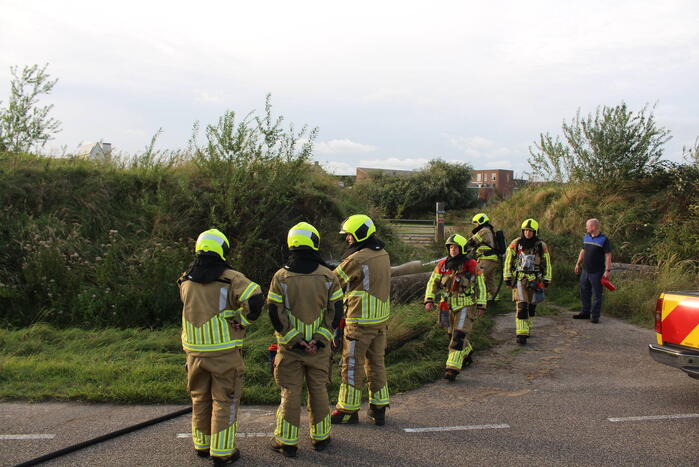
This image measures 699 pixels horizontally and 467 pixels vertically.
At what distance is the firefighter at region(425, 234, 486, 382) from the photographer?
258 inches

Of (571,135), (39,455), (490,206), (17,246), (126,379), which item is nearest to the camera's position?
(39,455)

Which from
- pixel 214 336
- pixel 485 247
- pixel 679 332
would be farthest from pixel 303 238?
pixel 485 247

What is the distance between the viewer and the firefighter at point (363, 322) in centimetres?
521

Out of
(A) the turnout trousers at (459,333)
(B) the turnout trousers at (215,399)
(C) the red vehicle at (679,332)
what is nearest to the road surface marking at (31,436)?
(B) the turnout trousers at (215,399)

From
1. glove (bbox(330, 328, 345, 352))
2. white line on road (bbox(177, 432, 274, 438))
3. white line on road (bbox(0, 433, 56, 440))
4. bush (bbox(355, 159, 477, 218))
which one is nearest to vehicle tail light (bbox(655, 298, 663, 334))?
glove (bbox(330, 328, 345, 352))

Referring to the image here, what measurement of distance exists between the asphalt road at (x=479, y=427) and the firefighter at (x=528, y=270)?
1.44 metres

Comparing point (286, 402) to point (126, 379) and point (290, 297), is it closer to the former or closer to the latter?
point (290, 297)

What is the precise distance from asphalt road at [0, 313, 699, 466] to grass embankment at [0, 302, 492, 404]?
0.23m

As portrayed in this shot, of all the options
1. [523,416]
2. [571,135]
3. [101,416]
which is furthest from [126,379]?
[571,135]

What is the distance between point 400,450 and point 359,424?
0.72 meters

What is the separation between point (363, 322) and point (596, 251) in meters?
5.93

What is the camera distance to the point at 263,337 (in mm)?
7438

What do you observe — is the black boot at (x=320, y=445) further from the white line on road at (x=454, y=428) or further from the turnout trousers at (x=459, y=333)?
the turnout trousers at (x=459, y=333)

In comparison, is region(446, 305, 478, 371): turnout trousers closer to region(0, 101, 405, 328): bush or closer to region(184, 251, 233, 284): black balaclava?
region(184, 251, 233, 284): black balaclava
